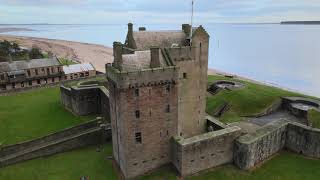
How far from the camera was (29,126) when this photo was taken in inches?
1583

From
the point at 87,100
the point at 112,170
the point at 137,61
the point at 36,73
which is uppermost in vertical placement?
the point at 137,61

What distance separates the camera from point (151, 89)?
27.1 metres

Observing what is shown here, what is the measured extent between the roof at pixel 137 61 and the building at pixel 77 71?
41095 millimetres

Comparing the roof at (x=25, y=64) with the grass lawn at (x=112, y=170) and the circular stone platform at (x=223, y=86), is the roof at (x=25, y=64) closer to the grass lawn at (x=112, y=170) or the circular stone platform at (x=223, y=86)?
the grass lawn at (x=112, y=170)

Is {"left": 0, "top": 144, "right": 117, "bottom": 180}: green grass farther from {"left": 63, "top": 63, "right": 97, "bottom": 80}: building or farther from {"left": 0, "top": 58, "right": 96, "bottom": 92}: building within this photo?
{"left": 63, "top": 63, "right": 97, "bottom": 80}: building

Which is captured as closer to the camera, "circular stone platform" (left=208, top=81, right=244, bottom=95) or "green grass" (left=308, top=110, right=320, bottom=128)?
"green grass" (left=308, top=110, right=320, bottom=128)

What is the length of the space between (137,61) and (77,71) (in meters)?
42.1

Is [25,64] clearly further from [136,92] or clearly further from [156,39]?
[136,92]

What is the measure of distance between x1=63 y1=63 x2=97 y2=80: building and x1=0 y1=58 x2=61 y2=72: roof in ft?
9.33

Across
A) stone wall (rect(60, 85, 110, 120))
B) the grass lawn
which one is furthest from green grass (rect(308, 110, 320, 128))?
stone wall (rect(60, 85, 110, 120))

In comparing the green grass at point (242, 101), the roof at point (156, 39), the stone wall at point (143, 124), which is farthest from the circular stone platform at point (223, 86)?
the stone wall at point (143, 124)

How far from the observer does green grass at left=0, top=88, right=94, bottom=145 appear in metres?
38.1

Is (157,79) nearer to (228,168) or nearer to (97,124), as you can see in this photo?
(228,168)

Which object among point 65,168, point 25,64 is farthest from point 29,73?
point 65,168
